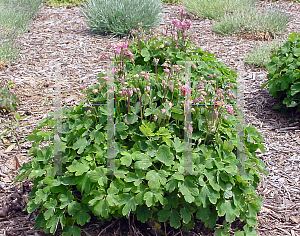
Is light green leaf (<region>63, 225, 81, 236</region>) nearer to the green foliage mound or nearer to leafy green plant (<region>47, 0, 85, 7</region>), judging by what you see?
the green foliage mound

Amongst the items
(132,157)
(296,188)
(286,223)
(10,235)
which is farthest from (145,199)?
(296,188)

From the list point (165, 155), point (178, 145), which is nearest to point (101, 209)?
point (165, 155)

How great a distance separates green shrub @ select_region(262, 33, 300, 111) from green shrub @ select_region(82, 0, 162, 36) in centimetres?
237

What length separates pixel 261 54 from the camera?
191 inches

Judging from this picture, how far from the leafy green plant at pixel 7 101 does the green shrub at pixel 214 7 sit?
4.28 m

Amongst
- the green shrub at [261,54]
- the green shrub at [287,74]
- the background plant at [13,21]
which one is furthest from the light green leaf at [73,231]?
the green shrub at [261,54]

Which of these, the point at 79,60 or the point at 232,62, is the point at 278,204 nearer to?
the point at 232,62

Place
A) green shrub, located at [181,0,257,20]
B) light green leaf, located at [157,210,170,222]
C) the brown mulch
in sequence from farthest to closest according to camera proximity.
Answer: green shrub, located at [181,0,257,20]
the brown mulch
light green leaf, located at [157,210,170,222]

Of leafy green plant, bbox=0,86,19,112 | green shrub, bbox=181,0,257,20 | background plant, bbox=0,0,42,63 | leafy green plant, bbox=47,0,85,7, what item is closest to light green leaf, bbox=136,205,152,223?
leafy green plant, bbox=0,86,19,112

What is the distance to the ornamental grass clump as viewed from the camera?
1991 millimetres

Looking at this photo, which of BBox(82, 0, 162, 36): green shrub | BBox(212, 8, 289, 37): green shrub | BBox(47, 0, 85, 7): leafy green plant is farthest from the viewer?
BBox(47, 0, 85, 7): leafy green plant

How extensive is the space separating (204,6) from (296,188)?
4.97 metres

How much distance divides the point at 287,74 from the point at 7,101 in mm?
3074

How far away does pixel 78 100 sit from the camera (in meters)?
3.84
